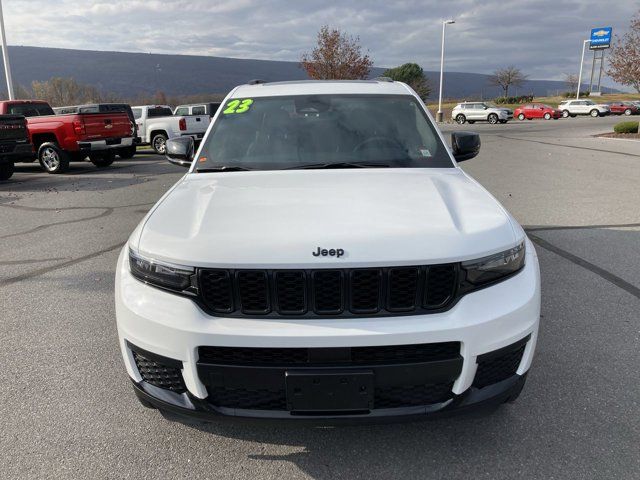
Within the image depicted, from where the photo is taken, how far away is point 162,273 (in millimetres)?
2232

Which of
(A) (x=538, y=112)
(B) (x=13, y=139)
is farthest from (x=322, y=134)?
(A) (x=538, y=112)

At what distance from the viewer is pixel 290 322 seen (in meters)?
2.09

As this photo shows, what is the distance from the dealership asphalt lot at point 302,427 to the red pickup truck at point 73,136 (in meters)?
8.55

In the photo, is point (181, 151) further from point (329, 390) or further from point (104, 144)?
point (104, 144)

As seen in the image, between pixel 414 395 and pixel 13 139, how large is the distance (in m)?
13.0

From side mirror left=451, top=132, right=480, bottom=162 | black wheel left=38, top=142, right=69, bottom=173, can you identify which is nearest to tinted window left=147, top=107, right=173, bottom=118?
black wheel left=38, top=142, right=69, bottom=173

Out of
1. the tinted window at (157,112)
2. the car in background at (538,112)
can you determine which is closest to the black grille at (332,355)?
the tinted window at (157,112)

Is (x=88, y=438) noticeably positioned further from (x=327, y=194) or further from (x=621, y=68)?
(x=621, y=68)

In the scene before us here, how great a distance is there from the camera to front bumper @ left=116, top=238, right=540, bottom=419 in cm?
203

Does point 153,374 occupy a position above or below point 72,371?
above

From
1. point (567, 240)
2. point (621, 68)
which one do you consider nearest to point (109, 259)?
point (567, 240)

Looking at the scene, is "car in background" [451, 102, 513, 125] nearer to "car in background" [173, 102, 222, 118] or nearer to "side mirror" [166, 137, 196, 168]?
"car in background" [173, 102, 222, 118]

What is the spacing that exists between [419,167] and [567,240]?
12.6 feet

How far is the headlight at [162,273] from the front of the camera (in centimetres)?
218
